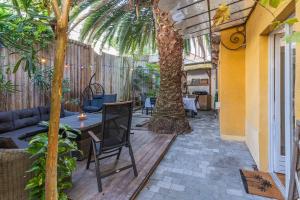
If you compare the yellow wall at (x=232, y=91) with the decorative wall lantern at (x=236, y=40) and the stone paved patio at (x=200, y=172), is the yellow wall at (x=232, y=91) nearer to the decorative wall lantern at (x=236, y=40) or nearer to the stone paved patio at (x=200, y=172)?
the decorative wall lantern at (x=236, y=40)

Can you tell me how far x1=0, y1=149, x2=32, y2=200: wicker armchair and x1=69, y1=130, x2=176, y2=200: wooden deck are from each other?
0.58 metres

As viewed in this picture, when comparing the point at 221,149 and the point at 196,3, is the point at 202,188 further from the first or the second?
the point at 196,3

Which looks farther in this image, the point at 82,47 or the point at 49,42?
the point at 82,47

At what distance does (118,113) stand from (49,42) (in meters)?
3.54

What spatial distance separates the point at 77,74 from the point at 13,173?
4904mm

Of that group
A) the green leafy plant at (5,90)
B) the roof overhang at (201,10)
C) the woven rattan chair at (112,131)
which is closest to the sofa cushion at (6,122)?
the green leafy plant at (5,90)

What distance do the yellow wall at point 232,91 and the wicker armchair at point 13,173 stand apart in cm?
404

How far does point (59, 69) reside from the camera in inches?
41.8

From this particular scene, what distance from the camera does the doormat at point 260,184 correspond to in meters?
2.30

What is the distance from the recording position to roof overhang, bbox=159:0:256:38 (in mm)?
2812

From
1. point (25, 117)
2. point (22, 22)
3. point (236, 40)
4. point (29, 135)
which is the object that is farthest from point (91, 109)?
point (22, 22)

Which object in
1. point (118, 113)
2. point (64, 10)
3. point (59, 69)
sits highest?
point (64, 10)

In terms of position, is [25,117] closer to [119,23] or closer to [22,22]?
[22,22]

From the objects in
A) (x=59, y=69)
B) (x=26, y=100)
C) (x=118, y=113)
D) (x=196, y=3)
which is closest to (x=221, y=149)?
(x=118, y=113)
